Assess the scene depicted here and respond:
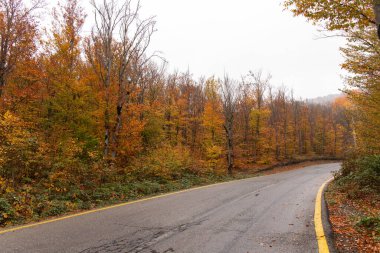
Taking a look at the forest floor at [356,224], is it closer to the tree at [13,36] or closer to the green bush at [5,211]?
the green bush at [5,211]

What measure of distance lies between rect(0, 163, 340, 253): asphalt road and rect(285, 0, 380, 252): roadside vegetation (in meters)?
0.74

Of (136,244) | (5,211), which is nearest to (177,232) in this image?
(136,244)

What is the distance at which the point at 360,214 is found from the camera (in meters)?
6.00

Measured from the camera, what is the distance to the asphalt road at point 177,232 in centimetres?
406

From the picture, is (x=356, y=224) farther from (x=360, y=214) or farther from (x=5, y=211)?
(x=5, y=211)

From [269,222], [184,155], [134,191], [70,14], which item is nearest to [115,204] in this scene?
[134,191]

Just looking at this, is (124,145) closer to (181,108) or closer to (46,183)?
(46,183)

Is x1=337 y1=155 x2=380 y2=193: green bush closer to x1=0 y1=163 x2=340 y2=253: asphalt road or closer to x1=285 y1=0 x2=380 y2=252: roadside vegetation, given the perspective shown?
x1=285 y1=0 x2=380 y2=252: roadside vegetation

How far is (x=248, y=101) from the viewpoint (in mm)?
38875

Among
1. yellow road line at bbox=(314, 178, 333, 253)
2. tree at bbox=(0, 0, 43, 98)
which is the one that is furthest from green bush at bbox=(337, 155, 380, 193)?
tree at bbox=(0, 0, 43, 98)

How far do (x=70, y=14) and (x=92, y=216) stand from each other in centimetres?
1644

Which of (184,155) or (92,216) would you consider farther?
(184,155)

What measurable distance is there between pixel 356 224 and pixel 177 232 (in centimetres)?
355

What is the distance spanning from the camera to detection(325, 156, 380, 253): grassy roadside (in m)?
4.05
